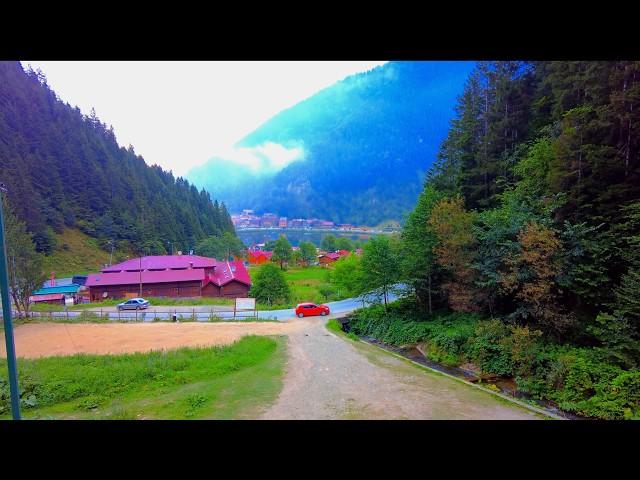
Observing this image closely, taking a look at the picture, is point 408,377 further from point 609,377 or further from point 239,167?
point 239,167

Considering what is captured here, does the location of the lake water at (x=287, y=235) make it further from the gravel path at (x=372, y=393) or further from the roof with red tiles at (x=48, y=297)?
the gravel path at (x=372, y=393)

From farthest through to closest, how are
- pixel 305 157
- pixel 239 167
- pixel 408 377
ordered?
pixel 239 167 → pixel 305 157 → pixel 408 377

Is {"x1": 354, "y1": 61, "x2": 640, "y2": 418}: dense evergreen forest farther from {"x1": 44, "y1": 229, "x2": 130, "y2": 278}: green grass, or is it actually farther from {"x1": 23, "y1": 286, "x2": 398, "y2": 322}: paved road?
{"x1": 44, "y1": 229, "x2": 130, "y2": 278}: green grass

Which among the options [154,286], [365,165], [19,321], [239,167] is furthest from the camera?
[239,167]

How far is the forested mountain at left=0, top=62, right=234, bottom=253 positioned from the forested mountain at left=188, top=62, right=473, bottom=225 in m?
44.5

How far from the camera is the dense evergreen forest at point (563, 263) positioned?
635 cm

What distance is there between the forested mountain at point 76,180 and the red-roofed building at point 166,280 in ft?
22.9

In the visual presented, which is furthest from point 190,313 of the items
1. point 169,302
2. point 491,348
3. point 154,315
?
point 491,348

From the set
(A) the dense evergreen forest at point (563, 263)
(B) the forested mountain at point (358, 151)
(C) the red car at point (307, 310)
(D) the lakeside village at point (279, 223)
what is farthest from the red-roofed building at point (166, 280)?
(D) the lakeside village at point (279, 223)

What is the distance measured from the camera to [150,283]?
865 inches

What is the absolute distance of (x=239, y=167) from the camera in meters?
127
